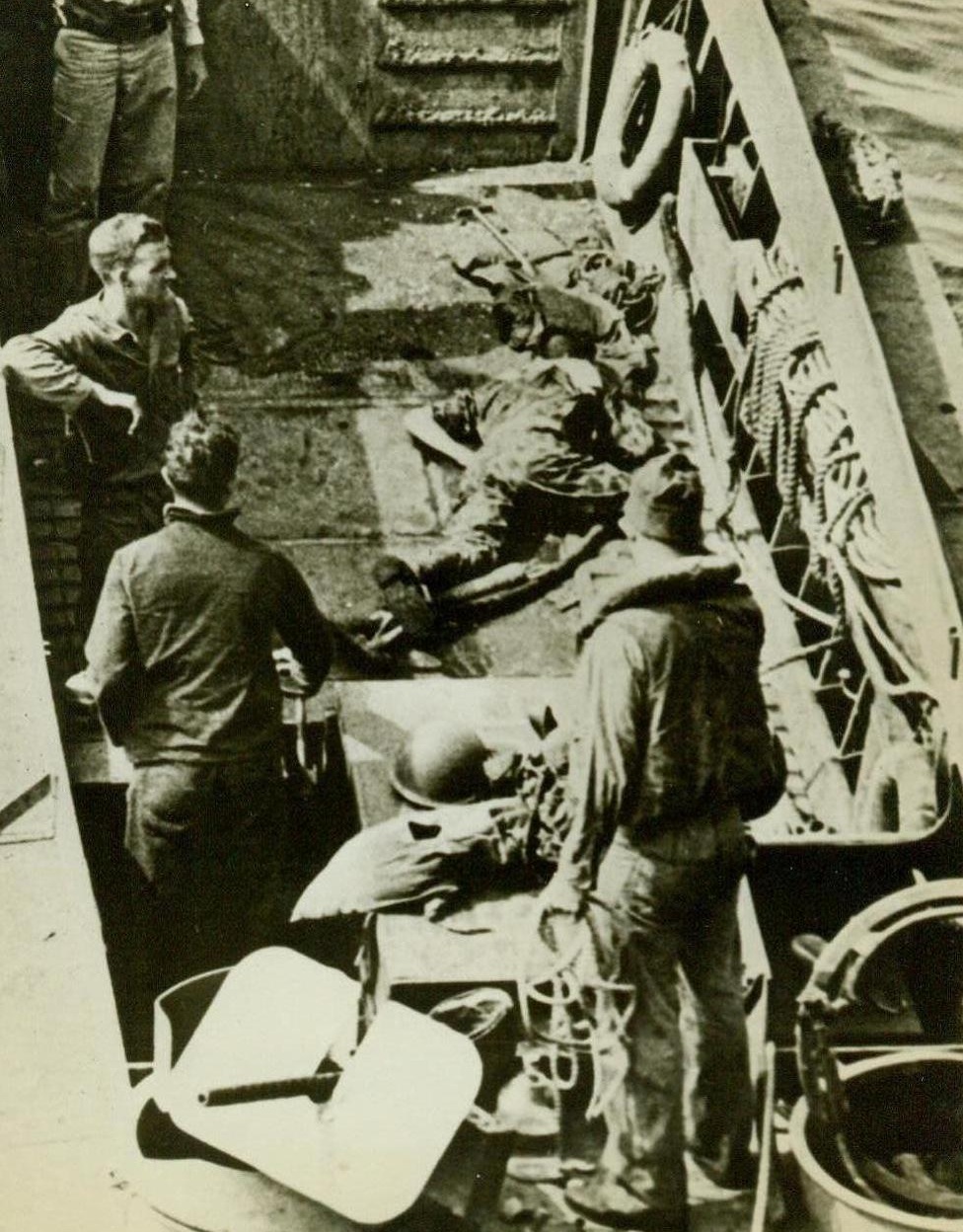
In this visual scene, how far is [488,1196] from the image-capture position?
22.2 ft

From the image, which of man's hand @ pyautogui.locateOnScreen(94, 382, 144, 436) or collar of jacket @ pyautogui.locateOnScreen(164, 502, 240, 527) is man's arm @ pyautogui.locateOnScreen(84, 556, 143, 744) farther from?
man's hand @ pyautogui.locateOnScreen(94, 382, 144, 436)

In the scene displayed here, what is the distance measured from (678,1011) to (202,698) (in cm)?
172

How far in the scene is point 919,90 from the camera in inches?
323

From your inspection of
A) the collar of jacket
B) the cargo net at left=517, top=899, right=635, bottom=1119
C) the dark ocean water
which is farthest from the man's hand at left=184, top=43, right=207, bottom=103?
the cargo net at left=517, top=899, right=635, bottom=1119

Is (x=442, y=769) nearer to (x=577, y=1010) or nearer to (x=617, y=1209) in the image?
(x=577, y=1010)

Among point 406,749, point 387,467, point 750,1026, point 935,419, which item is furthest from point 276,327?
point 750,1026

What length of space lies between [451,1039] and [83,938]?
1148mm

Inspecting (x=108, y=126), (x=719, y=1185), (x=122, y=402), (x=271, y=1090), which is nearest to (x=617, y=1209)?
(x=719, y=1185)

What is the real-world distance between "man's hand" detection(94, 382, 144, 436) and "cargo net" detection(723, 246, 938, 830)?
79.3 inches

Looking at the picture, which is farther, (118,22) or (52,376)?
(118,22)

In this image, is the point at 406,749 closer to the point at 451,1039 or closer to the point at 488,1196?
the point at 451,1039

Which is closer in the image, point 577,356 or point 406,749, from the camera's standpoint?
point 406,749

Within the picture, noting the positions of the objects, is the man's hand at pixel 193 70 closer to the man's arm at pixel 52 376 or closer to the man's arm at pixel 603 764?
the man's arm at pixel 52 376

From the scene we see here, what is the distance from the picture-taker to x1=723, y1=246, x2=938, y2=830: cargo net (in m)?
7.35
